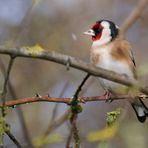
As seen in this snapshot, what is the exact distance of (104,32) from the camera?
145 inches

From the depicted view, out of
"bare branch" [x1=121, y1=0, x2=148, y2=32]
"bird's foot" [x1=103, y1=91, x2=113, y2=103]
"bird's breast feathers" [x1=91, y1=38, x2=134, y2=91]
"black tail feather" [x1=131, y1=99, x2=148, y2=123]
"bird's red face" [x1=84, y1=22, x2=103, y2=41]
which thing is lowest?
"black tail feather" [x1=131, y1=99, x2=148, y2=123]

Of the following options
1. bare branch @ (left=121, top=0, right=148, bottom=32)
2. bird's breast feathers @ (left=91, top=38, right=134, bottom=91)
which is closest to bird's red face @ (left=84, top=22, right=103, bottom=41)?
bird's breast feathers @ (left=91, top=38, right=134, bottom=91)

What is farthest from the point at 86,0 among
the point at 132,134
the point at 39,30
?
the point at 132,134

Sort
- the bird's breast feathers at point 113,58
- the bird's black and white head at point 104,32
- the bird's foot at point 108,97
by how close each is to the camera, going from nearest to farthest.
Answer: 1. the bird's foot at point 108,97
2. the bird's breast feathers at point 113,58
3. the bird's black and white head at point 104,32

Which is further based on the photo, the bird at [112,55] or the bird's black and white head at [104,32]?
the bird's black and white head at [104,32]

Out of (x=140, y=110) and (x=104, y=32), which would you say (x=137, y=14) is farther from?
(x=140, y=110)

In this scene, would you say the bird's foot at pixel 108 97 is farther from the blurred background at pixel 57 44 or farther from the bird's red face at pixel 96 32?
the blurred background at pixel 57 44

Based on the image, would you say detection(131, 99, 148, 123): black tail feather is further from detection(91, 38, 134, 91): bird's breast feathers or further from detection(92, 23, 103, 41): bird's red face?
detection(92, 23, 103, 41): bird's red face

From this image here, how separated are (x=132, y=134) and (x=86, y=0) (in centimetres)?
416

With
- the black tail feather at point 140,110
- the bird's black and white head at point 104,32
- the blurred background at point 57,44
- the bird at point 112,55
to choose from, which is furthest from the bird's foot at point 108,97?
the blurred background at point 57,44

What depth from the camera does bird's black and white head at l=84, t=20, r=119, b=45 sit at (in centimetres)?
361

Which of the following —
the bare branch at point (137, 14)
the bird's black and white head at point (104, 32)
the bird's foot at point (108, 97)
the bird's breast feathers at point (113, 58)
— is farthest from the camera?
the bird's black and white head at point (104, 32)

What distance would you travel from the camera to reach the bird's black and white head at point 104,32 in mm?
3605

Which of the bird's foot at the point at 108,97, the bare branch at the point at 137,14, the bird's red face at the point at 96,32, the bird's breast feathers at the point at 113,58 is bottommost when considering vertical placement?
the bird's foot at the point at 108,97
